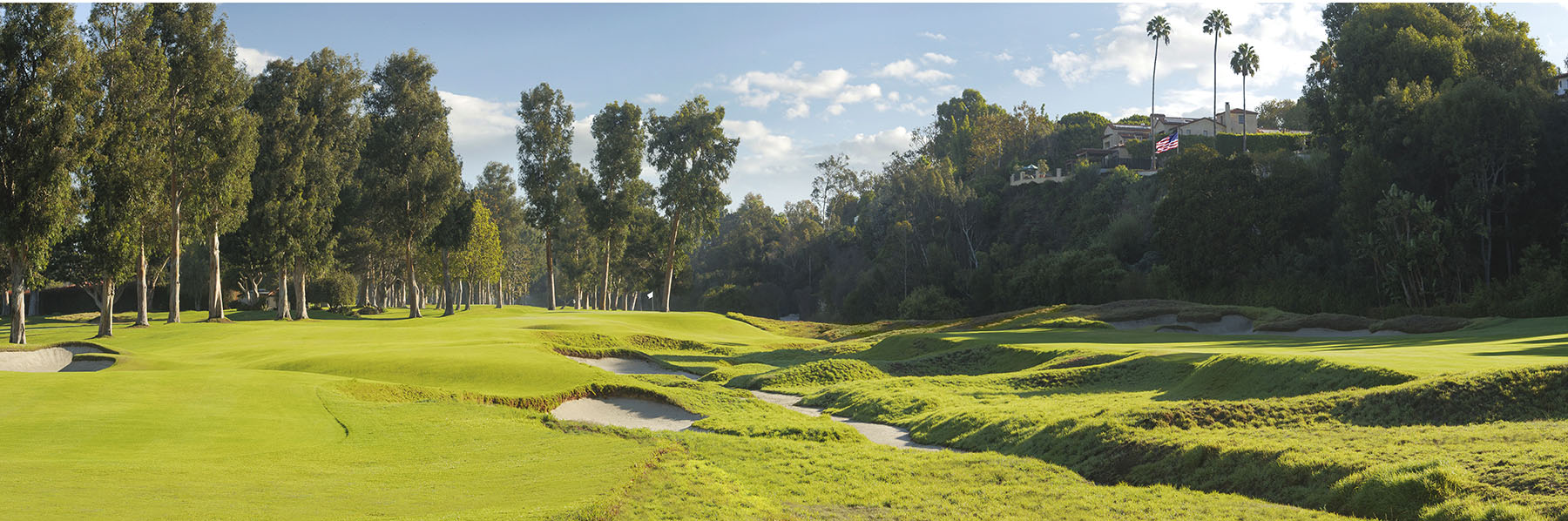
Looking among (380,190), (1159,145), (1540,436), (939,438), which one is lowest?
(939,438)

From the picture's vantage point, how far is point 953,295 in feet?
270

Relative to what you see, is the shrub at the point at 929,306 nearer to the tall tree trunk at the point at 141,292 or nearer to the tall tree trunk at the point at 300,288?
the tall tree trunk at the point at 300,288

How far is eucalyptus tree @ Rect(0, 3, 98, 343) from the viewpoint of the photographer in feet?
104

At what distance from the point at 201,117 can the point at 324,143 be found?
38.0 feet

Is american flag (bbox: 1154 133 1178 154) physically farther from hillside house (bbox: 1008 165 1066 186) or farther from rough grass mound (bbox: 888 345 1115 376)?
rough grass mound (bbox: 888 345 1115 376)

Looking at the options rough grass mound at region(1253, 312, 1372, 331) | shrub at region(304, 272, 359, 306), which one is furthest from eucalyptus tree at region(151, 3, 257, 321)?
rough grass mound at region(1253, 312, 1372, 331)

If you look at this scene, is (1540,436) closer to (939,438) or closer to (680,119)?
(939,438)

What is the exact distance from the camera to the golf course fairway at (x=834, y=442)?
10.9 metres

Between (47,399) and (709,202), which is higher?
(709,202)

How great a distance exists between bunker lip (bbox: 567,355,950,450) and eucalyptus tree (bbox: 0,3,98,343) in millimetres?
19200

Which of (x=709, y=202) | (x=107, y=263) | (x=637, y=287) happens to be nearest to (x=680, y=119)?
(x=709, y=202)

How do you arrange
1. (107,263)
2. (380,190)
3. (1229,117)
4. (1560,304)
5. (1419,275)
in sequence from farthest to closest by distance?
(1229,117) → (380,190) → (1419,275) → (1560,304) → (107,263)

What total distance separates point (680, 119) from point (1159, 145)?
4543cm

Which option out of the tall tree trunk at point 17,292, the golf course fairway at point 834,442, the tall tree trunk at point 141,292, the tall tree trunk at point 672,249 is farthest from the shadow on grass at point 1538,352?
the tall tree trunk at point 672,249
